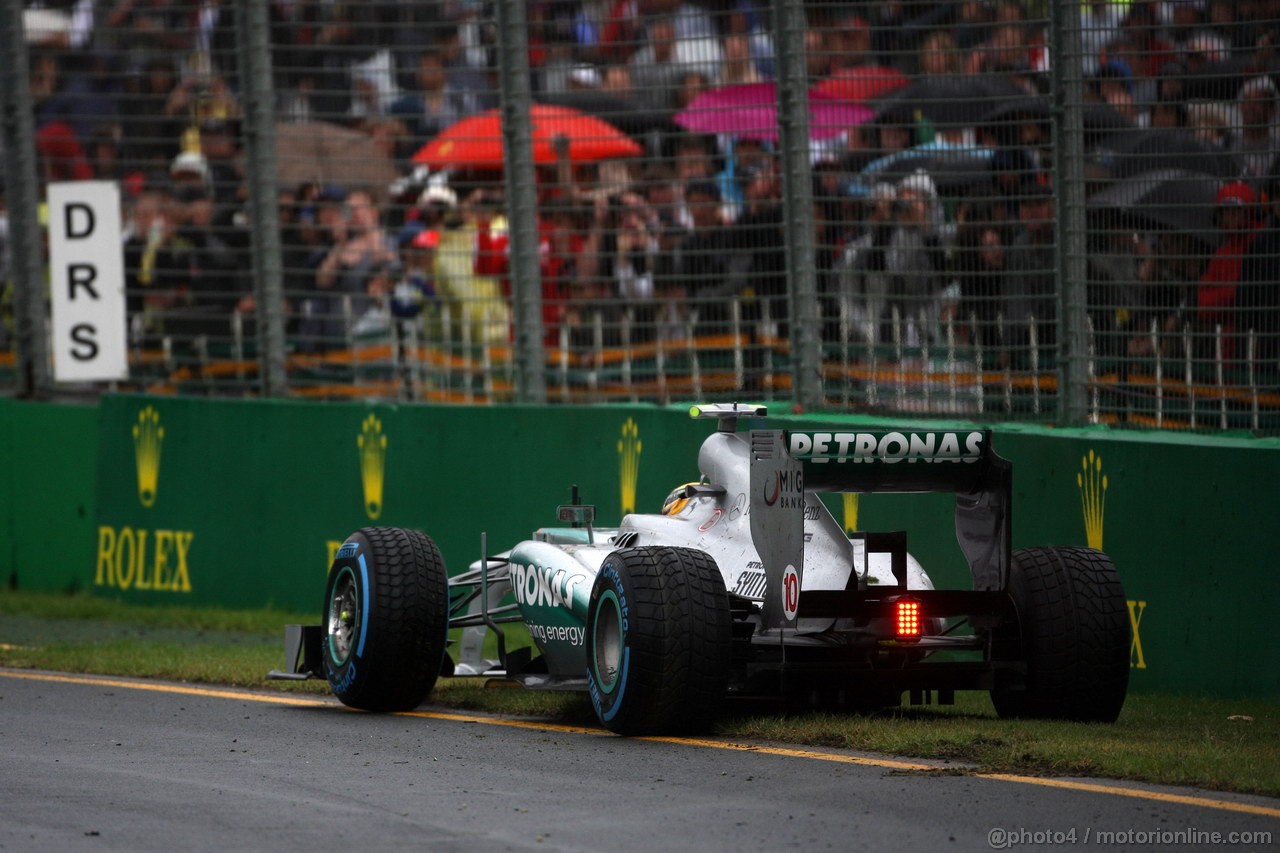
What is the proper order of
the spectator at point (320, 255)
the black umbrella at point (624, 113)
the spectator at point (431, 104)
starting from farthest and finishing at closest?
1. the spectator at point (320, 255)
2. the spectator at point (431, 104)
3. the black umbrella at point (624, 113)

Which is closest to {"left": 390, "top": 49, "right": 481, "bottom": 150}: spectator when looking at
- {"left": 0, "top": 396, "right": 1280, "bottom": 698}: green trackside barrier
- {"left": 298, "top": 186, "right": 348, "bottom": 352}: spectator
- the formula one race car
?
{"left": 298, "top": 186, "right": 348, "bottom": 352}: spectator

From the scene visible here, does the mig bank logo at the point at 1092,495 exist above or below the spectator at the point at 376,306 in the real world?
below

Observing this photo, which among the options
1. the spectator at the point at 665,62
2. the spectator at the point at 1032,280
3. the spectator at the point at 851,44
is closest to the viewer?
the spectator at the point at 1032,280

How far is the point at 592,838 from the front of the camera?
20.9 ft

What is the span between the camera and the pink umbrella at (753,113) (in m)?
Result: 13.1

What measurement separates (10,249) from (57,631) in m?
4.39

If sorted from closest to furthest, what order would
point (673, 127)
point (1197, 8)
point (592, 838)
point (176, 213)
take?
point (592, 838), point (1197, 8), point (673, 127), point (176, 213)

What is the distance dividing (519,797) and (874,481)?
8.42 feet

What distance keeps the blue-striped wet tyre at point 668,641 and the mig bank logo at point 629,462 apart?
176 inches

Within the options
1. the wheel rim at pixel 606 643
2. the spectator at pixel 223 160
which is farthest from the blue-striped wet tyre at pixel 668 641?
the spectator at pixel 223 160

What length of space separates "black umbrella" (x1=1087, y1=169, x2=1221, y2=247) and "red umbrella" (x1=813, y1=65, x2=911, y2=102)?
5.18 feet

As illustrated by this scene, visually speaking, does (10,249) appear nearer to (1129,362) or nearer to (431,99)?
(431,99)

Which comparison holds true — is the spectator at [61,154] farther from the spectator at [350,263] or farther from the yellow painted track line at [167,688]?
the yellow painted track line at [167,688]

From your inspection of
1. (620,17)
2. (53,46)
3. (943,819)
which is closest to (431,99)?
(620,17)
